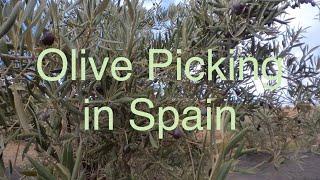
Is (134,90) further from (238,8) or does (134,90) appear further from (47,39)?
(238,8)

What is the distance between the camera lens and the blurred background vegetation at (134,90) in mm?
1068

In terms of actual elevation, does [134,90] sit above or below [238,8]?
below

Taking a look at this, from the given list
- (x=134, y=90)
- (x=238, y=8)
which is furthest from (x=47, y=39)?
(x=238, y=8)

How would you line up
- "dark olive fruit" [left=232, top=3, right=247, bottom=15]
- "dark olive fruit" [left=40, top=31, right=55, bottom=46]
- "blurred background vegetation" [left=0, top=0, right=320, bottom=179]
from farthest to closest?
"dark olive fruit" [left=232, top=3, right=247, bottom=15] < "dark olive fruit" [left=40, top=31, right=55, bottom=46] < "blurred background vegetation" [left=0, top=0, right=320, bottom=179]

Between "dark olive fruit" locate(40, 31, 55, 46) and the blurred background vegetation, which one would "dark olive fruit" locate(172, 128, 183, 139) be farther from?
"dark olive fruit" locate(40, 31, 55, 46)

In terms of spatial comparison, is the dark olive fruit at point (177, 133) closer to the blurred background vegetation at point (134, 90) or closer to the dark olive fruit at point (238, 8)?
the blurred background vegetation at point (134, 90)

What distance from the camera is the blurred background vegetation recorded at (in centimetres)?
107

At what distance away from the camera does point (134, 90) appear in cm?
161

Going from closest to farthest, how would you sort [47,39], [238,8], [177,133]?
[47,39]
[177,133]
[238,8]

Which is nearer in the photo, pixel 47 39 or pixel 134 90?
pixel 47 39

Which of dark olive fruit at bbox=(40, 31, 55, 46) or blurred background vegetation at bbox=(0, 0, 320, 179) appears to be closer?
blurred background vegetation at bbox=(0, 0, 320, 179)

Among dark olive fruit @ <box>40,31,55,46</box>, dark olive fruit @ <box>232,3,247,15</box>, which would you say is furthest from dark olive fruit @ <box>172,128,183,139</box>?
dark olive fruit @ <box>232,3,247,15</box>

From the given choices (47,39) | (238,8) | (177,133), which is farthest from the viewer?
(238,8)

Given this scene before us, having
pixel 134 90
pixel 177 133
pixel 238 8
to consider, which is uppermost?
pixel 238 8
